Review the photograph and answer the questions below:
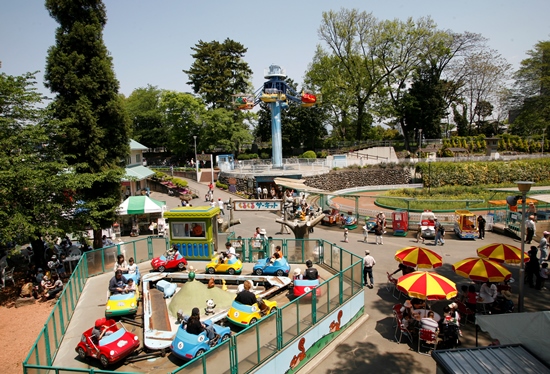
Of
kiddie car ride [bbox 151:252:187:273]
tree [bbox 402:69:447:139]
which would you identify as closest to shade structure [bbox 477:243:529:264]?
kiddie car ride [bbox 151:252:187:273]

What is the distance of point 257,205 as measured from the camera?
1978 centimetres

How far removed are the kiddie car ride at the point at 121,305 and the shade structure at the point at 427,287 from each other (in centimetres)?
850

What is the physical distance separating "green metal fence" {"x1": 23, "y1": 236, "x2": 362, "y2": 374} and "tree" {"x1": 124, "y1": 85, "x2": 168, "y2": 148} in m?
49.0

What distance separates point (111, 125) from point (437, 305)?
55.9 ft

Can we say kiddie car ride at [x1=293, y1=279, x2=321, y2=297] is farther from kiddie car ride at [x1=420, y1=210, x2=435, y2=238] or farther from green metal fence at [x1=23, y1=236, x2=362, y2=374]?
kiddie car ride at [x1=420, y1=210, x2=435, y2=238]

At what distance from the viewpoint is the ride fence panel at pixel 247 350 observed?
8.28 meters

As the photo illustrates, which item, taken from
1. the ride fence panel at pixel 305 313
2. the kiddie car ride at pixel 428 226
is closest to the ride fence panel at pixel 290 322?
the ride fence panel at pixel 305 313

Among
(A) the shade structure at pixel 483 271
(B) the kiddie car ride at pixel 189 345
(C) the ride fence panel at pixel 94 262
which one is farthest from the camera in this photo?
(C) the ride fence panel at pixel 94 262

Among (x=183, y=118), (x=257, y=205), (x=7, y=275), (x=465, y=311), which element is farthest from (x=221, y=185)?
A: (x=465, y=311)

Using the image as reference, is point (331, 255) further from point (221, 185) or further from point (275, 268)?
point (221, 185)

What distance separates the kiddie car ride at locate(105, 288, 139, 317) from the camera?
12.2 m

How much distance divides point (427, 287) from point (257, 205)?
34.1 feet

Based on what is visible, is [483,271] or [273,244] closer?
[483,271]

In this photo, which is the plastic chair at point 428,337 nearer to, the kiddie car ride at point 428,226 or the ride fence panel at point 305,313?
the ride fence panel at point 305,313
